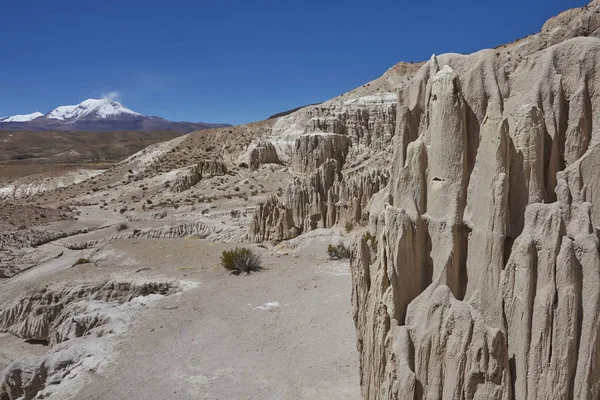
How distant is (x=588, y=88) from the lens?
22.5ft

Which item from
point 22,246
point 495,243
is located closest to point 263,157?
point 22,246

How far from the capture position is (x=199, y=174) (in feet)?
163

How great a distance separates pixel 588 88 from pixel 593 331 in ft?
12.2

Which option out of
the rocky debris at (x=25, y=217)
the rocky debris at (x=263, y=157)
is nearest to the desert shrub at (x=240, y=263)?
the rocky debris at (x=25, y=217)

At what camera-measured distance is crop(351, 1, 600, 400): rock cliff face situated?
19.3 ft

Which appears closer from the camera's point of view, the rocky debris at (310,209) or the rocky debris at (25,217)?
the rocky debris at (310,209)

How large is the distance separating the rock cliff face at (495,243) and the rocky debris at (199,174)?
137 feet

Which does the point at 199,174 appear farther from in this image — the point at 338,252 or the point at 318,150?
the point at 338,252

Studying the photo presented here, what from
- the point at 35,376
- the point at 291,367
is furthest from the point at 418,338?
the point at 35,376

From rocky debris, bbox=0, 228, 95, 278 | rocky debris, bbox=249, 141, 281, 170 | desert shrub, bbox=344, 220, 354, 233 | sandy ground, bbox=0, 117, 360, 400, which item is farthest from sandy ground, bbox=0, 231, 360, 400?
rocky debris, bbox=249, 141, 281, 170

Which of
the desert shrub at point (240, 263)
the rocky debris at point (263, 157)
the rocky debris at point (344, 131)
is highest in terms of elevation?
the rocky debris at point (344, 131)

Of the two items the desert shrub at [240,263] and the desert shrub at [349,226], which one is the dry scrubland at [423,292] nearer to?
the desert shrub at [240,263]

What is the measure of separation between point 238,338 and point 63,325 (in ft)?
19.5

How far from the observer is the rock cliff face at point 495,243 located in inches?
231
